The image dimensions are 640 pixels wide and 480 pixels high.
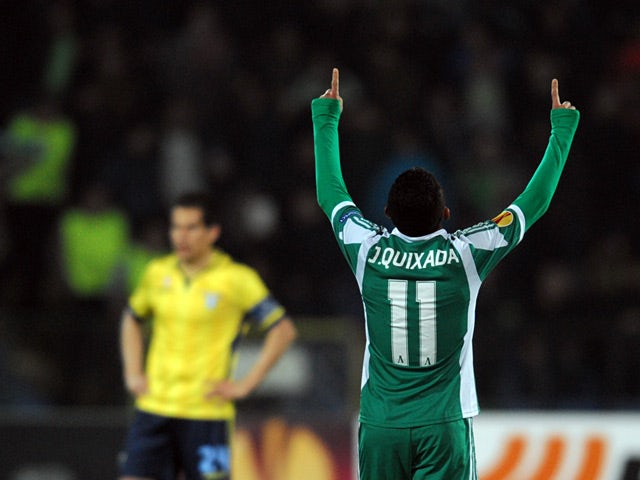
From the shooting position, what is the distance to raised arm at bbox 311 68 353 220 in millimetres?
4762

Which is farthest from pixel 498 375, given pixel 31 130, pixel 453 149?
pixel 31 130

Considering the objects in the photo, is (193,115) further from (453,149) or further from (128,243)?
(453,149)

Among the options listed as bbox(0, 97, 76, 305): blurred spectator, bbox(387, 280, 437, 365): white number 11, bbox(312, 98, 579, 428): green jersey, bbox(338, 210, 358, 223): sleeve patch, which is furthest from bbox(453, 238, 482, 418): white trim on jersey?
bbox(0, 97, 76, 305): blurred spectator

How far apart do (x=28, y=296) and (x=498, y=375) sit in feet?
13.1

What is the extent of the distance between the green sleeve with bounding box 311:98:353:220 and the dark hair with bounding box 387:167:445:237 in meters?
0.32

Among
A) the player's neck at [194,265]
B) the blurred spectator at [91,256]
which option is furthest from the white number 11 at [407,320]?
the blurred spectator at [91,256]

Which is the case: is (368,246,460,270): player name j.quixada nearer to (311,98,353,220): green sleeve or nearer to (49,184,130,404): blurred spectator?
(311,98,353,220): green sleeve

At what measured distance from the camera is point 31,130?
35.9 feet

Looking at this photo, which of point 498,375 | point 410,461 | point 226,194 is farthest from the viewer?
point 226,194

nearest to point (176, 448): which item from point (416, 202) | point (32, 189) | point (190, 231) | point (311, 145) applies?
point (190, 231)

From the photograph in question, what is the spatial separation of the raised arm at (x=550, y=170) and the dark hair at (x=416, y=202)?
35 centimetres

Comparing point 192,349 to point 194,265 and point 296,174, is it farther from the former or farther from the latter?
point 296,174

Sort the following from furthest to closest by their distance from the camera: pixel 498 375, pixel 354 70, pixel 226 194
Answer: pixel 354 70 → pixel 226 194 → pixel 498 375

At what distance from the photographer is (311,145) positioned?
11.4 m
